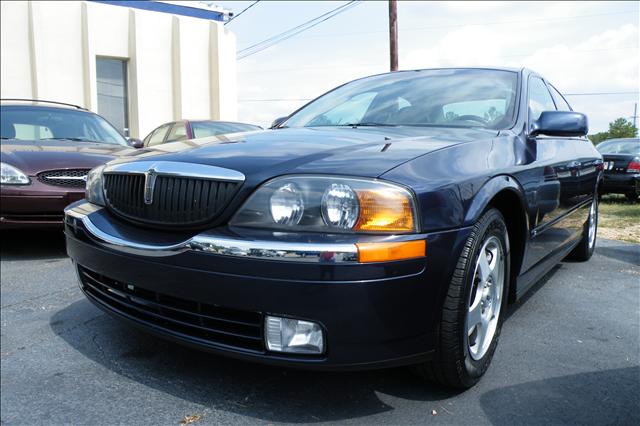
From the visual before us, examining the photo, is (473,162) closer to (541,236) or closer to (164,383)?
(541,236)

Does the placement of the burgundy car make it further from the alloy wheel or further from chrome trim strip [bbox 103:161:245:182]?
the alloy wheel

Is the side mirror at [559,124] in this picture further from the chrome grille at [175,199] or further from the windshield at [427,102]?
the chrome grille at [175,199]

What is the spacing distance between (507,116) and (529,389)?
1413 mm

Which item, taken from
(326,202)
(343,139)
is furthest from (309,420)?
(343,139)

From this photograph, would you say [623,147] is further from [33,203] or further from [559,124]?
[33,203]

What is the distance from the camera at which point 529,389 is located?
2264mm

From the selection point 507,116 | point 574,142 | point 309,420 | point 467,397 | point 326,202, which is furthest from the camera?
point 574,142

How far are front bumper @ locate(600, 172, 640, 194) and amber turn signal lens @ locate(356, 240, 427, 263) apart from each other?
16.9 feet

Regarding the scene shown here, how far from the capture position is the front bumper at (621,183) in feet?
20.2

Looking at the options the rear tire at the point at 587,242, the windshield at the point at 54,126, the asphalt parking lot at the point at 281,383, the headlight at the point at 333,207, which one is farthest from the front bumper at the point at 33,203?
the rear tire at the point at 587,242

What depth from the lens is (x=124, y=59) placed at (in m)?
16.2

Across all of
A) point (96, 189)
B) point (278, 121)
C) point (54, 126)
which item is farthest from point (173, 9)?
point (96, 189)

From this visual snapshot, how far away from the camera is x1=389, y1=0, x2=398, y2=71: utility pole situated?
1367 cm

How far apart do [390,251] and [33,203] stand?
357 centimetres
